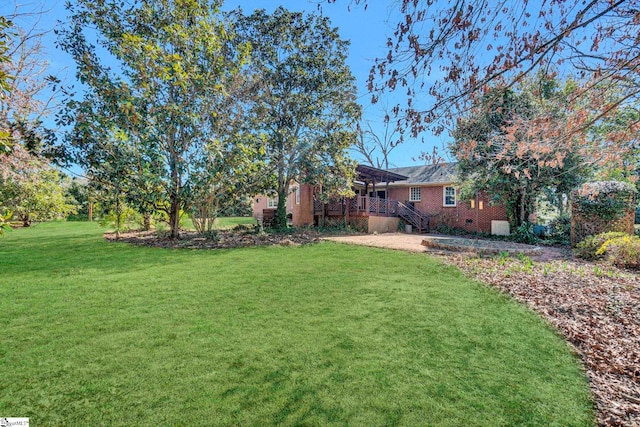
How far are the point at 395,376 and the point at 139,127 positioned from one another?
9.65 m

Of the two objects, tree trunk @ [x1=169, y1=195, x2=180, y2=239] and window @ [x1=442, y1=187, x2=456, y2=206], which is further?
window @ [x1=442, y1=187, x2=456, y2=206]

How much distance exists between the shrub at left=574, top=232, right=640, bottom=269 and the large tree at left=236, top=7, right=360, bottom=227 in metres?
8.81

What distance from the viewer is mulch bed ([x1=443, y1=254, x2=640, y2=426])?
8.50 ft

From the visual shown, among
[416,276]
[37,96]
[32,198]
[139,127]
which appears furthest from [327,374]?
[32,198]

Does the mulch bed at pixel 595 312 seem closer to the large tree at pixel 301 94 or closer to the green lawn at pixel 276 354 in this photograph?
the green lawn at pixel 276 354

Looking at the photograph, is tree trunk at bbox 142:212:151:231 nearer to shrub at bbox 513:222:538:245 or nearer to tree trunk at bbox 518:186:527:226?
shrub at bbox 513:222:538:245

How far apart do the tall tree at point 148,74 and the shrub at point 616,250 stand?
1141 centimetres

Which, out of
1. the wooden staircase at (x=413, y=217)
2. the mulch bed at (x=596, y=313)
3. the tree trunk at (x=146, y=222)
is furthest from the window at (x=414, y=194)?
the tree trunk at (x=146, y=222)

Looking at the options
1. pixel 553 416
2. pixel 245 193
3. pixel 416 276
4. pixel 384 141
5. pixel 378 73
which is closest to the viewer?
pixel 553 416

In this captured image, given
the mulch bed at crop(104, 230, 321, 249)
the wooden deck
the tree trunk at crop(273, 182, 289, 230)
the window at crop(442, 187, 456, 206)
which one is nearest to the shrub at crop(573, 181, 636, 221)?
the window at crop(442, 187, 456, 206)

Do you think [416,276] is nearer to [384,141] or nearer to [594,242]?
[594,242]

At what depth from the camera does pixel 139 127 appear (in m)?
9.13

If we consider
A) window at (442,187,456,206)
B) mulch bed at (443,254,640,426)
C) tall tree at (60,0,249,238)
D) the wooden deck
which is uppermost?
tall tree at (60,0,249,238)

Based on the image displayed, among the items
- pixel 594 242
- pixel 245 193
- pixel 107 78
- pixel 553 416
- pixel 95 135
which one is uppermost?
pixel 107 78
